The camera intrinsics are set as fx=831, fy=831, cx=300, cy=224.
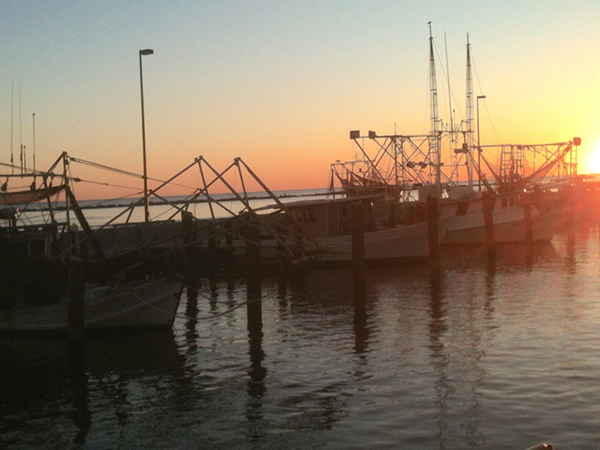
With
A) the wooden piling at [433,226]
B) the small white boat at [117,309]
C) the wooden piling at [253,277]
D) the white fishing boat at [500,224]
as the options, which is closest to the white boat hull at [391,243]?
the wooden piling at [433,226]

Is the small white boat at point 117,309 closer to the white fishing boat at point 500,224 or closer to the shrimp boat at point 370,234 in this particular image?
the shrimp boat at point 370,234

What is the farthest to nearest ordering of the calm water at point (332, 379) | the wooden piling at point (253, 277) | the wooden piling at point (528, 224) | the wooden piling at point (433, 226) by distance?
1. the wooden piling at point (528, 224)
2. the wooden piling at point (433, 226)
3. the wooden piling at point (253, 277)
4. the calm water at point (332, 379)

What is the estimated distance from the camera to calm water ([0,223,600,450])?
15.2 meters

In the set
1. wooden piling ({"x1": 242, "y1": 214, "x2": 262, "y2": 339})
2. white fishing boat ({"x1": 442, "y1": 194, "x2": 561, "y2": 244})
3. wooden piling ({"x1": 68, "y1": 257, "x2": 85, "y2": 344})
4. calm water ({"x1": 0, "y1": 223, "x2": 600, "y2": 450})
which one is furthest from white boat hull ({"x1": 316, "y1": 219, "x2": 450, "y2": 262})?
wooden piling ({"x1": 68, "y1": 257, "x2": 85, "y2": 344})

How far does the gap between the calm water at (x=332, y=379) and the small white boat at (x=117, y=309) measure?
54 cm

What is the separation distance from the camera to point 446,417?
1575cm

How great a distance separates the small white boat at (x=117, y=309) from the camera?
24.9 metres

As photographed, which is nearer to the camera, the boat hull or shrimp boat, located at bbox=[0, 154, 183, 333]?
shrimp boat, located at bbox=[0, 154, 183, 333]

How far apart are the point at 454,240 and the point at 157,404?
3913 cm

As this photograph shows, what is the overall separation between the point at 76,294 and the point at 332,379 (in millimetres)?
6573

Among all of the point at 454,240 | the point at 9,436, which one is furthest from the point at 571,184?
the point at 9,436

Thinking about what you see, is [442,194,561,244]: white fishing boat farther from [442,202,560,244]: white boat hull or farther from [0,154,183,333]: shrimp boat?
[0,154,183,333]: shrimp boat

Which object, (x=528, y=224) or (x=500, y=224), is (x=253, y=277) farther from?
(x=500, y=224)

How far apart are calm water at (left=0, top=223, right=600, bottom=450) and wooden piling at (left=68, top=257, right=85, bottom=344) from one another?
Result: 1241 mm
